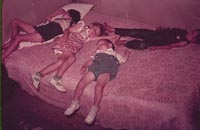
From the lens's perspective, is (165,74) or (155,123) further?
(165,74)

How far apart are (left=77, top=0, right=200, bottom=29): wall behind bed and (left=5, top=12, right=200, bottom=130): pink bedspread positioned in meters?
0.38

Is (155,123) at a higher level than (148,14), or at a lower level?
lower

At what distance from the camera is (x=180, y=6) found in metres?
3.01

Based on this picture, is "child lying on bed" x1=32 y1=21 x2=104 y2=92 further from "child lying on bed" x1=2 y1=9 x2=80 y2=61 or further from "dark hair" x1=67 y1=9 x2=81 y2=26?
"dark hair" x1=67 y1=9 x2=81 y2=26

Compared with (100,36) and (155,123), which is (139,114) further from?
(100,36)

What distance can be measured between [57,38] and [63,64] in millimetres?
480

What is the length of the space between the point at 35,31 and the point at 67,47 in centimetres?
42

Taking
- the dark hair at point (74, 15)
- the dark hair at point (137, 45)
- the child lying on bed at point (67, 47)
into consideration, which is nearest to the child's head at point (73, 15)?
the dark hair at point (74, 15)

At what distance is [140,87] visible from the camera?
2.33 meters

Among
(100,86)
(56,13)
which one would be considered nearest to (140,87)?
(100,86)

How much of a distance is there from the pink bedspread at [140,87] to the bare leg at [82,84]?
4 cm

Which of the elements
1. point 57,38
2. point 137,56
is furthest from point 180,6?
point 57,38

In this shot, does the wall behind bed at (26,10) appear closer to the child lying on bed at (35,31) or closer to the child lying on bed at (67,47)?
the child lying on bed at (35,31)

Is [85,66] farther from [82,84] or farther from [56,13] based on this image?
[56,13]
